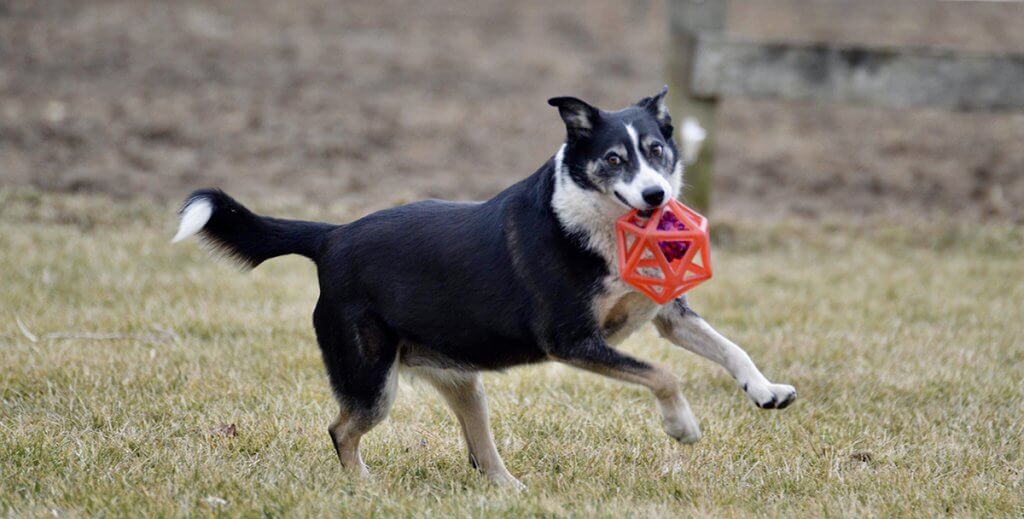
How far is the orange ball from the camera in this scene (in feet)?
12.7

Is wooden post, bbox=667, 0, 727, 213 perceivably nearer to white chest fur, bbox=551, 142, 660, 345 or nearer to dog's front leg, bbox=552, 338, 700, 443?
white chest fur, bbox=551, 142, 660, 345

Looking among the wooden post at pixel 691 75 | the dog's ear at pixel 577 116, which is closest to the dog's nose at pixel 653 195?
the dog's ear at pixel 577 116

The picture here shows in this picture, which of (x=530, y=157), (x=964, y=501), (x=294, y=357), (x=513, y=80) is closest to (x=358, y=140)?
(x=530, y=157)

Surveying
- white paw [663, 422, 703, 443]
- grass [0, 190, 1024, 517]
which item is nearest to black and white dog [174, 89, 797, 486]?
white paw [663, 422, 703, 443]

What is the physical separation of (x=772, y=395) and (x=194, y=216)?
2.27m

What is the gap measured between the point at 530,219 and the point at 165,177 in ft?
22.6

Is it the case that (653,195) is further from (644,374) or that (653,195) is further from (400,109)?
(400,109)

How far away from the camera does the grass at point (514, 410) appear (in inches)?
158

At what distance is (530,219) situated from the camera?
417cm

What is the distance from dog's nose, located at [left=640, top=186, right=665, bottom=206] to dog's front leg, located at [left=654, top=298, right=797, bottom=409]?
1.51 ft

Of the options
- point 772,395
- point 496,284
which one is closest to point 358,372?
point 496,284

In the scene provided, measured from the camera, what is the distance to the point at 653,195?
12.9 ft

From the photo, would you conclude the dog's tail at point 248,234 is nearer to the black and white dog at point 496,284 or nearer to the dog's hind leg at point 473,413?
the black and white dog at point 496,284

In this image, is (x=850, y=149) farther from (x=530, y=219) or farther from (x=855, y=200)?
(x=530, y=219)
